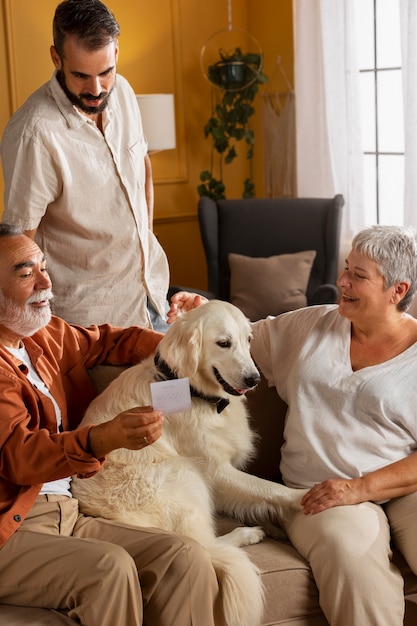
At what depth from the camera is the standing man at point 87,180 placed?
8.61ft

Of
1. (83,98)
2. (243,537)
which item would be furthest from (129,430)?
(83,98)

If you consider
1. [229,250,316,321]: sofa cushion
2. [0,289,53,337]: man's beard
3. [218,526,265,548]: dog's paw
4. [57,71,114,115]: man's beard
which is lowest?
[218,526,265,548]: dog's paw

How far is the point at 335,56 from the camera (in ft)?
16.4

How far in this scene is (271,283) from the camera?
4742mm

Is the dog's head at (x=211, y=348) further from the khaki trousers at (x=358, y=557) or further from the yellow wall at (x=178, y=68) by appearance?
the yellow wall at (x=178, y=68)

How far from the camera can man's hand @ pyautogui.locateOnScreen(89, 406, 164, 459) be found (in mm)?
1855

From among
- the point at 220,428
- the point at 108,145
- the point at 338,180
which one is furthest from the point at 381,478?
the point at 338,180

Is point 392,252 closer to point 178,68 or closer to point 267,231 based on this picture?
point 267,231

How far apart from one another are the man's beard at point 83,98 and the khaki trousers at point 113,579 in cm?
130

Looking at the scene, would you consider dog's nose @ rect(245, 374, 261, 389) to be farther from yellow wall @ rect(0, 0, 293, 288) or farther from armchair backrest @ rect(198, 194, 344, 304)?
yellow wall @ rect(0, 0, 293, 288)

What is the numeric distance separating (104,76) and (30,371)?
964 millimetres

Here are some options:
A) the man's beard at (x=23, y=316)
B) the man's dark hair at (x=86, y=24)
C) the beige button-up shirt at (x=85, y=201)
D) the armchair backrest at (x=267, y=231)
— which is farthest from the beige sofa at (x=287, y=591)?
the armchair backrest at (x=267, y=231)

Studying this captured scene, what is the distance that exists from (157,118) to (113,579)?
361cm

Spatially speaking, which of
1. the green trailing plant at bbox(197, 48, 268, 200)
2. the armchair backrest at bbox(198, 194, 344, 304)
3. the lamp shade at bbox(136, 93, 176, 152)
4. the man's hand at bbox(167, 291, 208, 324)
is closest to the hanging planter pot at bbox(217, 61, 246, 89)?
the green trailing plant at bbox(197, 48, 268, 200)
